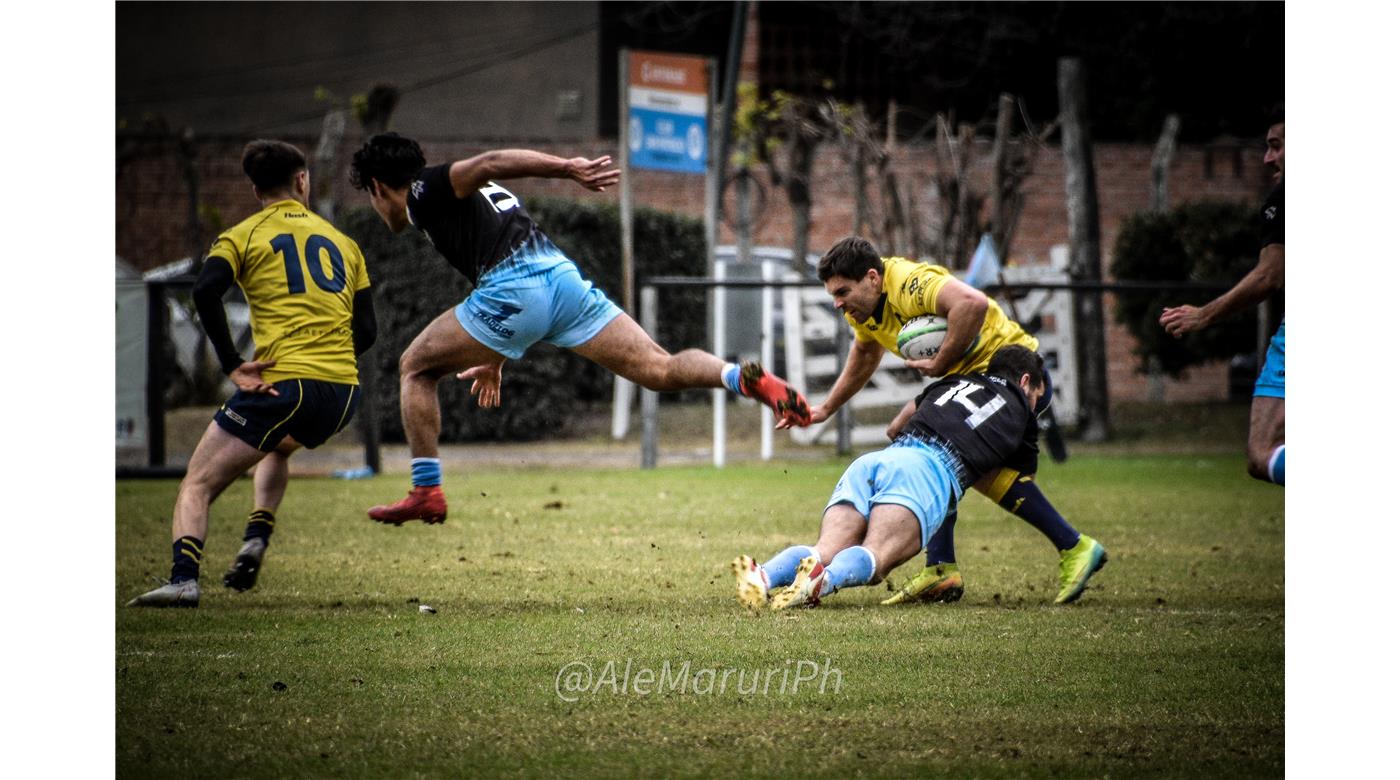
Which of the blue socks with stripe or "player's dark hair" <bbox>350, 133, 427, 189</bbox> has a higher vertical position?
"player's dark hair" <bbox>350, 133, 427, 189</bbox>

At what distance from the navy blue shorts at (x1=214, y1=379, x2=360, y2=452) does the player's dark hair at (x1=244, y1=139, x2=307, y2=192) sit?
2.70ft

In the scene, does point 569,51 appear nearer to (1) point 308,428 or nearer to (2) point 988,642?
(1) point 308,428

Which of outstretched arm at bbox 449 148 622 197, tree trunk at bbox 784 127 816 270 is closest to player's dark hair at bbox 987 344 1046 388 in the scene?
outstretched arm at bbox 449 148 622 197

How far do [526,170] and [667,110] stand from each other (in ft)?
32.4

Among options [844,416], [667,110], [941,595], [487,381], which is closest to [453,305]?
[667,110]

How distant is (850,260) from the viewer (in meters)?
6.26

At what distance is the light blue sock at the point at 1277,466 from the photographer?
5.95 meters

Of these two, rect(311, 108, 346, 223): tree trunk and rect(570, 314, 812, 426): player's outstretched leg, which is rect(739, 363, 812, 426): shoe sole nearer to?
rect(570, 314, 812, 426): player's outstretched leg

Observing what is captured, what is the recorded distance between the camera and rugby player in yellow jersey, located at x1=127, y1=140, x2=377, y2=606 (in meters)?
6.14

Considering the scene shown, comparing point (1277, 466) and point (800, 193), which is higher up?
point (800, 193)

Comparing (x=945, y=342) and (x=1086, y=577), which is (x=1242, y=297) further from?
(x=1086, y=577)

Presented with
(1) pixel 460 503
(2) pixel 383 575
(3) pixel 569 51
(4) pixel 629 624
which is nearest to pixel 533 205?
(3) pixel 569 51

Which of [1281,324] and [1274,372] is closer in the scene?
[1281,324]
